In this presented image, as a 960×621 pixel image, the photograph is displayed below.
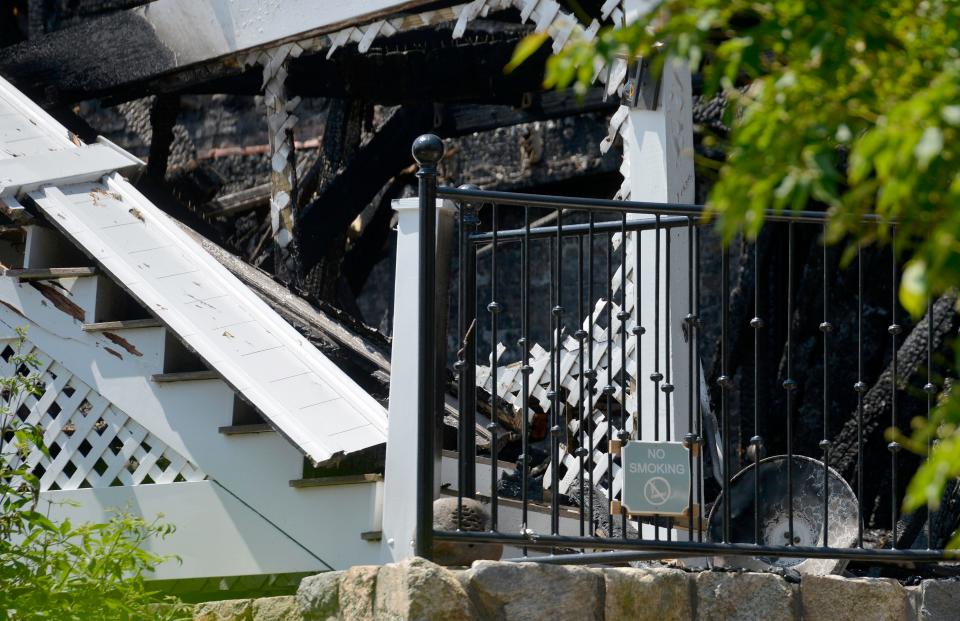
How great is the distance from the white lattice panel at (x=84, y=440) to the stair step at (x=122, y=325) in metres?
0.21

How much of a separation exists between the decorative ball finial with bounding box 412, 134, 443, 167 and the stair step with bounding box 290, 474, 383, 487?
1071 mm

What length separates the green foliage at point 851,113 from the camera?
1938 mm

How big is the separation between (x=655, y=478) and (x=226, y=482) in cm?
156

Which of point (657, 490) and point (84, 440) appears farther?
point (84, 440)

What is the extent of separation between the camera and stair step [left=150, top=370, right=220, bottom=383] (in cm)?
515

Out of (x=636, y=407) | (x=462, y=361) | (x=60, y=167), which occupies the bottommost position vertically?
(x=636, y=407)

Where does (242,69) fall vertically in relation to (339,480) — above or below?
above

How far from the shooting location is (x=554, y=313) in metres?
4.70

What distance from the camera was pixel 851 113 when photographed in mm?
2174

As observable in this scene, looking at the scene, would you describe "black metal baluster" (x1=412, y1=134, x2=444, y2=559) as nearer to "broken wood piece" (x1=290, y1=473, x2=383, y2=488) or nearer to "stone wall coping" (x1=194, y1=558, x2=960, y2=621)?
"stone wall coping" (x1=194, y1=558, x2=960, y2=621)

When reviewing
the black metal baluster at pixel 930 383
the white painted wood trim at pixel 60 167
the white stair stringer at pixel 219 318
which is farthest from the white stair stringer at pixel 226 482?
the black metal baluster at pixel 930 383

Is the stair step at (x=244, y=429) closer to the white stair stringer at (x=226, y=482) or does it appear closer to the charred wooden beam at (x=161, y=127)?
the white stair stringer at (x=226, y=482)

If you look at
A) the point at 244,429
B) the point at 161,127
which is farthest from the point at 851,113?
the point at 161,127

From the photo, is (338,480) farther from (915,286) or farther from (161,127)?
(161,127)
